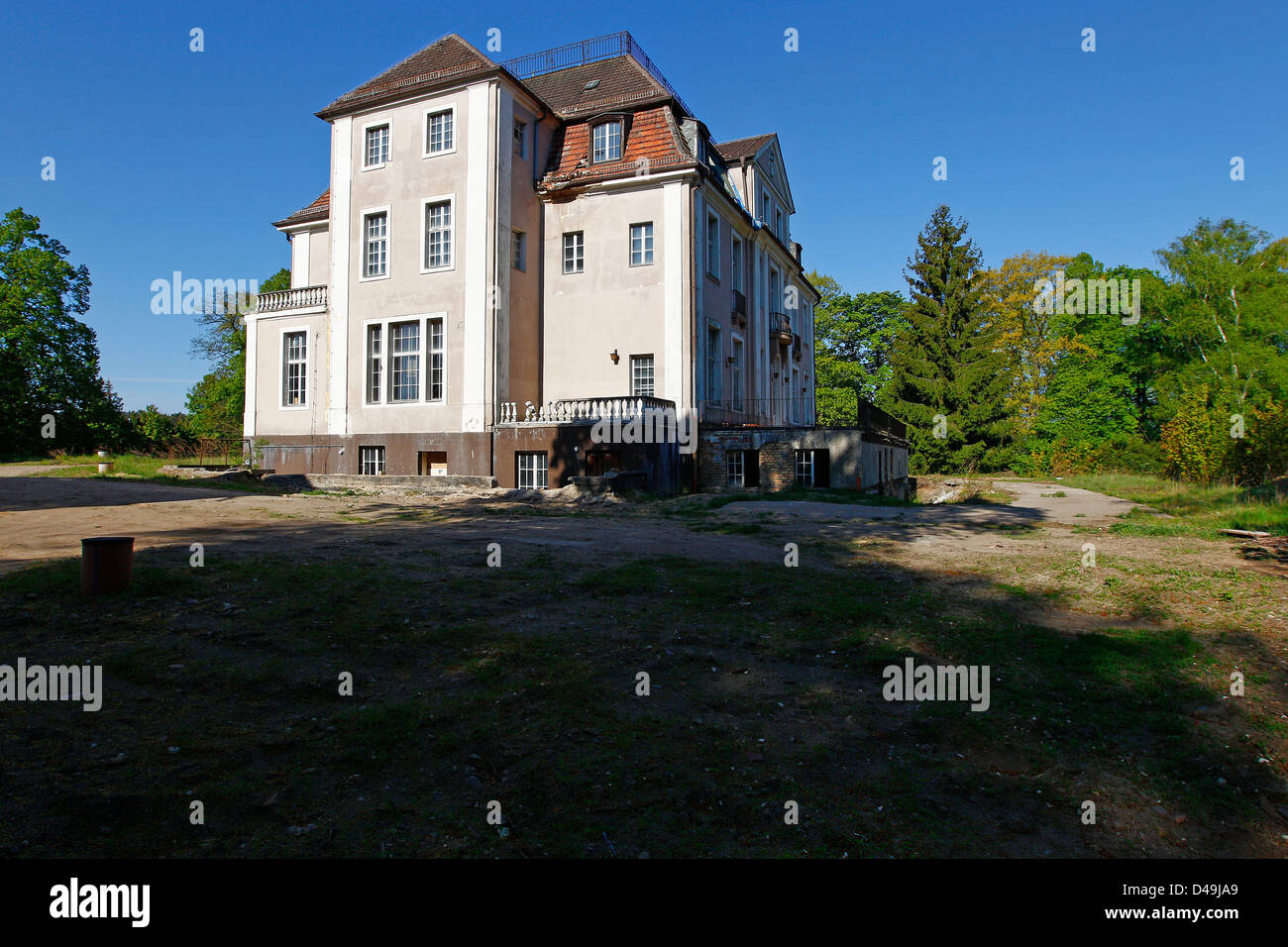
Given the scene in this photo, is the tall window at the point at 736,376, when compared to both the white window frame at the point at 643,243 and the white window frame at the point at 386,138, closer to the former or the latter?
the white window frame at the point at 643,243

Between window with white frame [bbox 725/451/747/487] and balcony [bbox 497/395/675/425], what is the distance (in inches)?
108

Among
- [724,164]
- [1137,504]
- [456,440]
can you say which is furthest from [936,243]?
[456,440]

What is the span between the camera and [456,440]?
23.2 m

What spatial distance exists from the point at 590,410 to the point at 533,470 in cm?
265

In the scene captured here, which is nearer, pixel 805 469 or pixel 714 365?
pixel 805 469

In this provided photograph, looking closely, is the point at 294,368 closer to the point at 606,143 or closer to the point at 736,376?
the point at 606,143

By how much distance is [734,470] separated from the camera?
23.5m

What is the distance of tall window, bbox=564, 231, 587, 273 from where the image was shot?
25.4m

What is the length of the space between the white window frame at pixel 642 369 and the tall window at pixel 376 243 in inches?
367

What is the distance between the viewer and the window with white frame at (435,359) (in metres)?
24.1

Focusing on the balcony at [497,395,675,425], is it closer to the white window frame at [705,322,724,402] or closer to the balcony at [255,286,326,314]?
the white window frame at [705,322,724,402]

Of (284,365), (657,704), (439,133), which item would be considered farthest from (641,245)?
(657,704)

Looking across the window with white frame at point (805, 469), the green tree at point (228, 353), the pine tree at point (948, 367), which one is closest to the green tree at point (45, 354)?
the green tree at point (228, 353)
